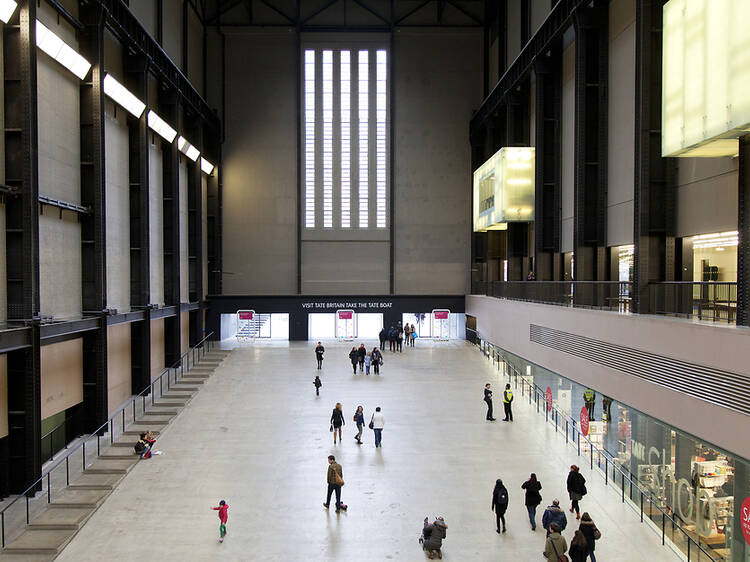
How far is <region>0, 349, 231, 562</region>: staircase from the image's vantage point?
11.2m

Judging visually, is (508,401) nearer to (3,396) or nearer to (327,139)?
(3,396)

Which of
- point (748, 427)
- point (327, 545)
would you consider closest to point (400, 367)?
point (327, 545)

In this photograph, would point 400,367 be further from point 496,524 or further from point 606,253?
point 496,524

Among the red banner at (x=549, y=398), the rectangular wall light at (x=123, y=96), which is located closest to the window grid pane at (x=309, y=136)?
the rectangular wall light at (x=123, y=96)

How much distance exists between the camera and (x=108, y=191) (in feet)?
68.0

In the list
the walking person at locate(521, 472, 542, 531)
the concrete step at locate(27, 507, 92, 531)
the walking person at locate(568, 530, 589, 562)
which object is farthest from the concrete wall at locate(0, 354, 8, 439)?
the walking person at locate(568, 530, 589, 562)

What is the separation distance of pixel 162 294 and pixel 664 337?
73.6 feet

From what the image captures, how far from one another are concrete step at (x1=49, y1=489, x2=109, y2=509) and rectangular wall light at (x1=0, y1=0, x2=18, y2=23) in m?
11.8

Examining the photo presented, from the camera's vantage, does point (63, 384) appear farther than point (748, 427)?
Yes

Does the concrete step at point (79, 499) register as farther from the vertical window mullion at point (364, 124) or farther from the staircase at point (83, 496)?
the vertical window mullion at point (364, 124)

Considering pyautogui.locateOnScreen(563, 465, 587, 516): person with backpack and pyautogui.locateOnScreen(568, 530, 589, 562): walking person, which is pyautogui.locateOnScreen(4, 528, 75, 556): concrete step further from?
pyautogui.locateOnScreen(563, 465, 587, 516): person with backpack

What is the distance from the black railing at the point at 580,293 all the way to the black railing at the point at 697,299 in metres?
1.12

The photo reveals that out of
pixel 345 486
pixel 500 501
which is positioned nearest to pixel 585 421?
pixel 500 501

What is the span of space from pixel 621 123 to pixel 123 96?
718 inches
